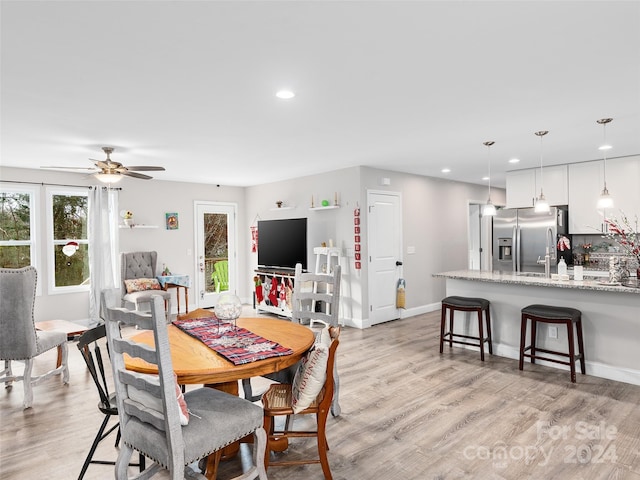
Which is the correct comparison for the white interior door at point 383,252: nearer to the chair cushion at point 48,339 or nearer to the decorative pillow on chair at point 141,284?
the decorative pillow on chair at point 141,284

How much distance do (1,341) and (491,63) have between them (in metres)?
4.32

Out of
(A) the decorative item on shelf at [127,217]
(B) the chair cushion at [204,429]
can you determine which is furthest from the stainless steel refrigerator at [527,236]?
(A) the decorative item on shelf at [127,217]

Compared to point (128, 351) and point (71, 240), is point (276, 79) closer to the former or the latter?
point (128, 351)

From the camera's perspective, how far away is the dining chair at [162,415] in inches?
64.3

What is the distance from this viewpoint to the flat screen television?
20.3ft

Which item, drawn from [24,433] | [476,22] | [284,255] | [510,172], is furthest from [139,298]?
[510,172]

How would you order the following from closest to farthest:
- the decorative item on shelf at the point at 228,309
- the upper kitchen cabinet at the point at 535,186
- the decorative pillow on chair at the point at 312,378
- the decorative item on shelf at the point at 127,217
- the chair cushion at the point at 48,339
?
the decorative pillow on chair at the point at 312,378
the decorative item on shelf at the point at 228,309
the chair cushion at the point at 48,339
the upper kitchen cabinet at the point at 535,186
the decorative item on shelf at the point at 127,217

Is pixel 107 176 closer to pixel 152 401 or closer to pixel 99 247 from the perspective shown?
pixel 99 247

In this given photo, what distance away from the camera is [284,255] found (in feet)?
21.2

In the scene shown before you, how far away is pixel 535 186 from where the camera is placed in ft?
19.3

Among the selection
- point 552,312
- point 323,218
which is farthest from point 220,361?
point 323,218

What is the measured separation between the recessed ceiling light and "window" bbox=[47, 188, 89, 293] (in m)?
4.51

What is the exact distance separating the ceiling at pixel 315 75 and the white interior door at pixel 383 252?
4.91ft

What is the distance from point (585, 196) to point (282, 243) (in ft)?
15.0
